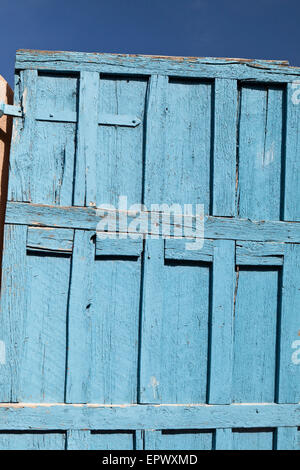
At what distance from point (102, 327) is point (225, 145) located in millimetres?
1334

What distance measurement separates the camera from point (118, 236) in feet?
6.68

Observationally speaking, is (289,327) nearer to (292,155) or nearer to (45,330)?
(292,155)

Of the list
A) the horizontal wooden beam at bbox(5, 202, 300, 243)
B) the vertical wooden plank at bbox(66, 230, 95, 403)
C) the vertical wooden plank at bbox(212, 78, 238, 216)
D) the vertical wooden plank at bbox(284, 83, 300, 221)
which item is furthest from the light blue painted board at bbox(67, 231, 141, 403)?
the vertical wooden plank at bbox(284, 83, 300, 221)

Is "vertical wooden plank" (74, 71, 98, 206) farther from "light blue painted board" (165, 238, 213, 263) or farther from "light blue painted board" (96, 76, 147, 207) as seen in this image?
"light blue painted board" (165, 238, 213, 263)

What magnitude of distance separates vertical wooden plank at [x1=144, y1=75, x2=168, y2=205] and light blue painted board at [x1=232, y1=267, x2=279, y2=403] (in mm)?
735

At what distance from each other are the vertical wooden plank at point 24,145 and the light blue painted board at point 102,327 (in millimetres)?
439

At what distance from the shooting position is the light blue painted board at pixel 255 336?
208 centimetres

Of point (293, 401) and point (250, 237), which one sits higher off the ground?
point (250, 237)

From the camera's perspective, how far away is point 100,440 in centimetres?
201

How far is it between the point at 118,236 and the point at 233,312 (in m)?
0.83

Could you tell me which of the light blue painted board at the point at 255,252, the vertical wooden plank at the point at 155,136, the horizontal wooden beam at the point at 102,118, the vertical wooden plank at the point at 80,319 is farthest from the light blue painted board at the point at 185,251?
the horizontal wooden beam at the point at 102,118
